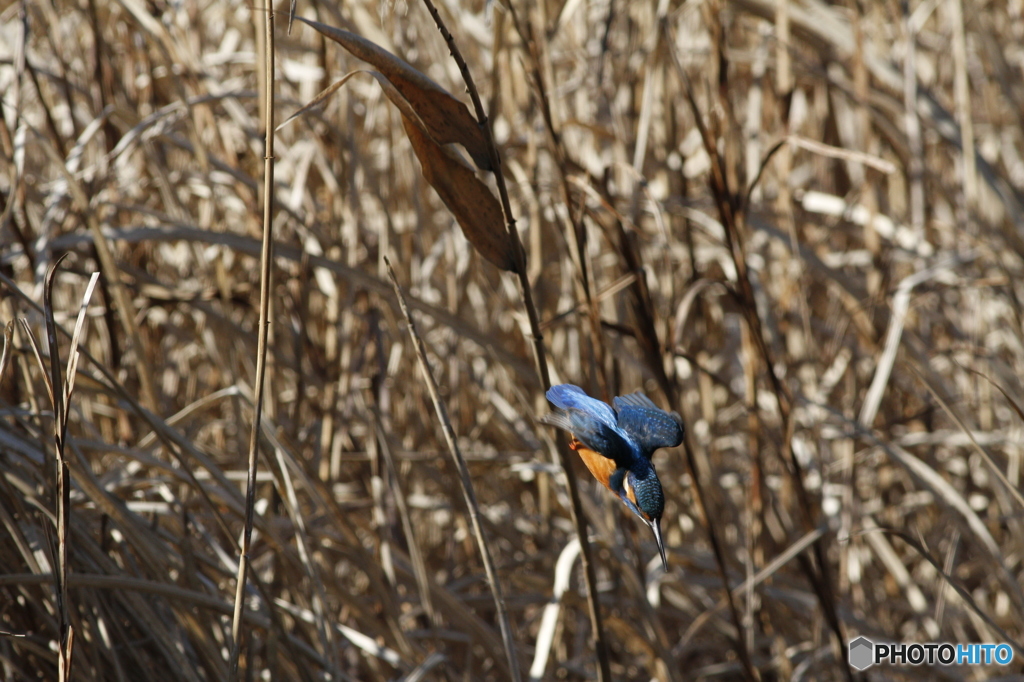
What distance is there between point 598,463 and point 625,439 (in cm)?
2

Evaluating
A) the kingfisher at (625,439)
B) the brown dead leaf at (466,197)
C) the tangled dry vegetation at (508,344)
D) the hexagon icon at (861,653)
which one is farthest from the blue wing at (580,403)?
the hexagon icon at (861,653)

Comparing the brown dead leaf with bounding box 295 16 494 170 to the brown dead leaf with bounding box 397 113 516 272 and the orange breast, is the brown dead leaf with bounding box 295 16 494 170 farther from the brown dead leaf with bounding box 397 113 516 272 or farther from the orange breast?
the orange breast

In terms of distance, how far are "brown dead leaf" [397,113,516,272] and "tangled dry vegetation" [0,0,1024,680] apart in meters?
0.26

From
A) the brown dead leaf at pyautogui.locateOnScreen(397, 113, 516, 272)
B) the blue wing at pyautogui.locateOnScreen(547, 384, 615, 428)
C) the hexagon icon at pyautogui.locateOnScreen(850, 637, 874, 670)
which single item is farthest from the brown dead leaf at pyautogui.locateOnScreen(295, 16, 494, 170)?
the hexagon icon at pyautogui.locateOnScreen(850, 637, 874, 670)

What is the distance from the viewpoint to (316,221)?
1.34 m

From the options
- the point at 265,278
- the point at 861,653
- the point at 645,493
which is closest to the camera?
the point at 645,493

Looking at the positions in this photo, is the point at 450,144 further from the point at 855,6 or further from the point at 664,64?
the point at 855,6

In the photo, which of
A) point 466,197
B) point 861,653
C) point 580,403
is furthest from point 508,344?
point 580,403

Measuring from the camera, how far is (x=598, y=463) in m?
0.40

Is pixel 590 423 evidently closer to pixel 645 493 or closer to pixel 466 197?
pixel 645 493

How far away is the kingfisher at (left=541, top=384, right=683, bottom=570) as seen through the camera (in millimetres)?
367

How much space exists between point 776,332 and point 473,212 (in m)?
1.01

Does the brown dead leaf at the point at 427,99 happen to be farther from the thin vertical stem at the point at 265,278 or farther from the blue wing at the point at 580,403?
the blue wing at the point at 580,403

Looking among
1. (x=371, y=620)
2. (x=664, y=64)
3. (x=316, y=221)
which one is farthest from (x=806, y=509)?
(x=316, y=221)
